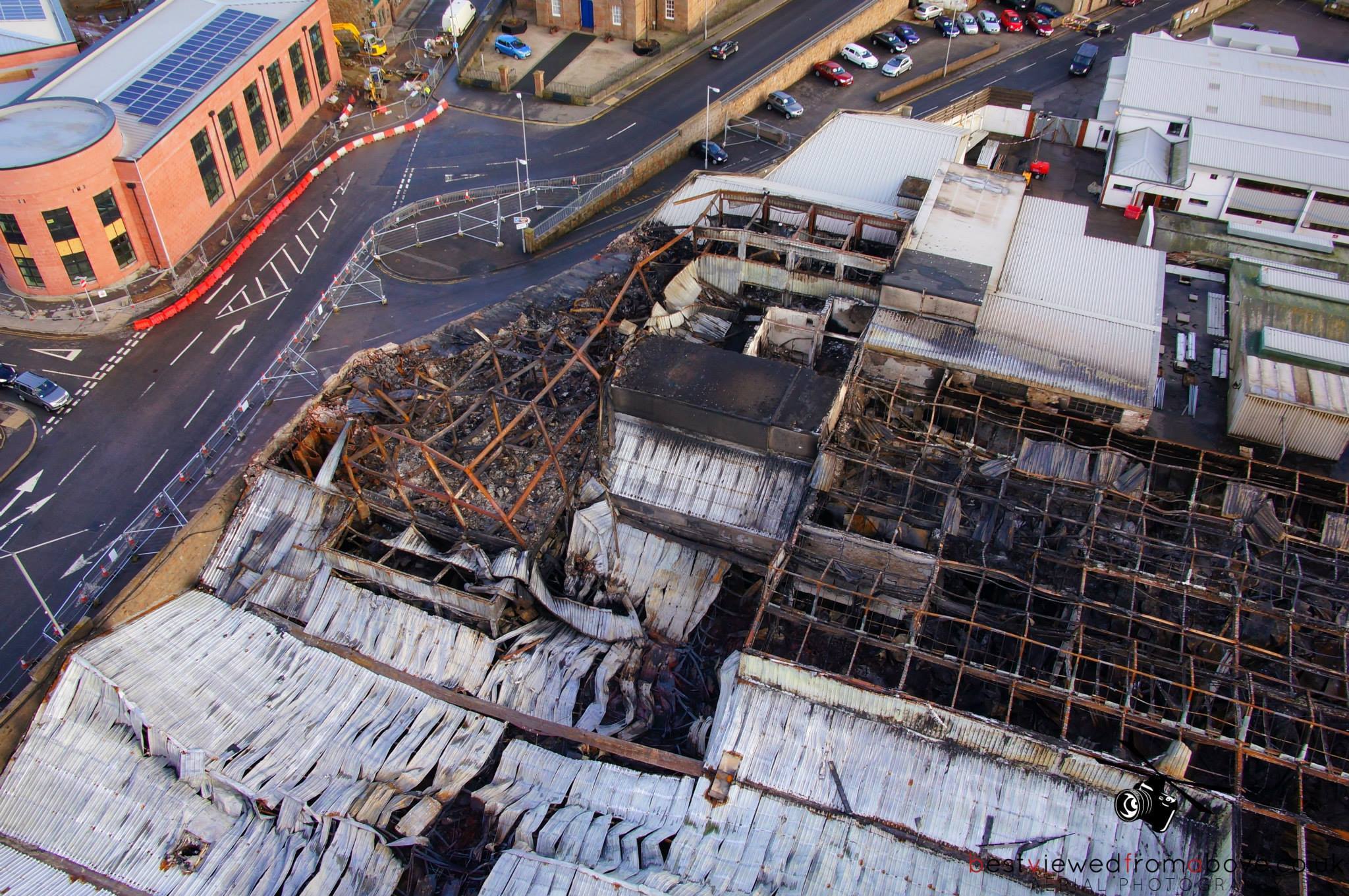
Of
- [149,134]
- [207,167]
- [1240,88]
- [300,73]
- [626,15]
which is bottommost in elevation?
[207,167]

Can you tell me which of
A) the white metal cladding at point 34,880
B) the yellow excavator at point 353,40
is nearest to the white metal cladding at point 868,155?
the yellow excavator at point 353,40

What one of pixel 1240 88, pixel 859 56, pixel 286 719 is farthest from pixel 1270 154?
pixel 286 719

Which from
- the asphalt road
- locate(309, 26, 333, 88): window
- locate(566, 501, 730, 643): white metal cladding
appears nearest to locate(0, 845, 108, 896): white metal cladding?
the asphalt road

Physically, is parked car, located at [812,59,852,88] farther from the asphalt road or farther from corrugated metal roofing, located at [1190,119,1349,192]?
corrugated metal roofing, located at [1190,119,1349,192]

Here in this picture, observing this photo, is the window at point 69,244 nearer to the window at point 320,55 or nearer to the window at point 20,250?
the window at point 20,250

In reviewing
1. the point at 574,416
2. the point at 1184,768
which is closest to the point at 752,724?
the point at 1184,768

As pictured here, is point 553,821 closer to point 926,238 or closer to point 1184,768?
point 1184,768

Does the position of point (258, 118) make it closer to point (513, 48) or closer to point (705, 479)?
point (513, 48)
